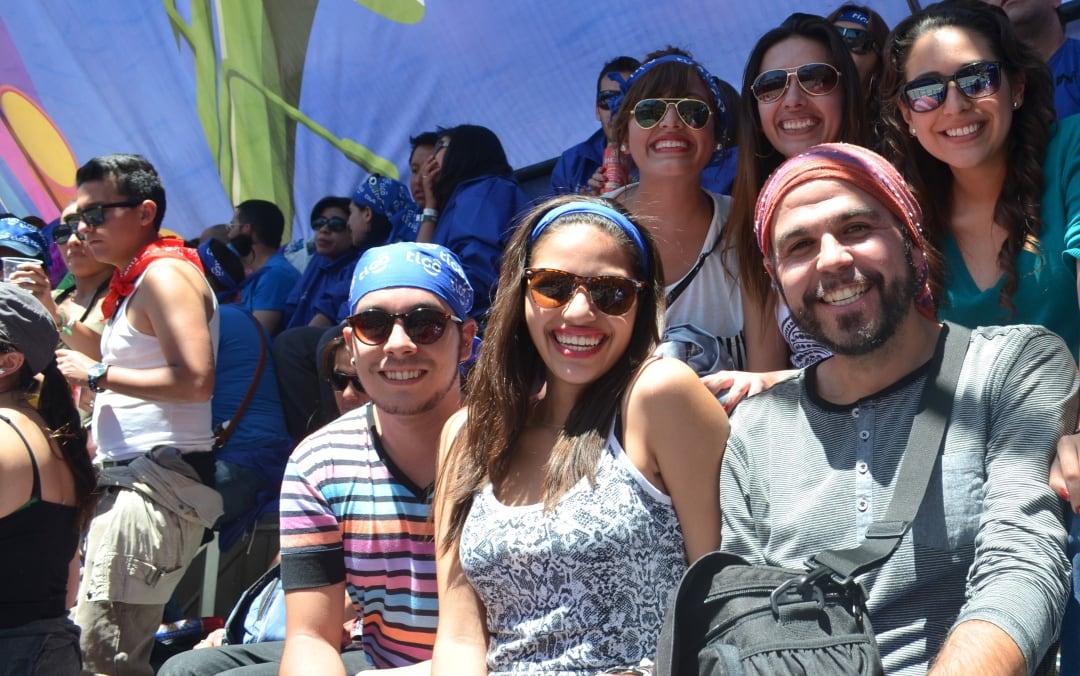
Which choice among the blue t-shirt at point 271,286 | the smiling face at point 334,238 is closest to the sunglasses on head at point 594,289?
the smiling face at point 334,238

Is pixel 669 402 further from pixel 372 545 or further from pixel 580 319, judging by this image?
Answer: pixel 372 545

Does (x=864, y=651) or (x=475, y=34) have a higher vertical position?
(x=475, y=34)

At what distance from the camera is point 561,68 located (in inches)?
205

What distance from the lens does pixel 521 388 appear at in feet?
8.73

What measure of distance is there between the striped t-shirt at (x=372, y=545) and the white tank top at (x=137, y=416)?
5.80 feet

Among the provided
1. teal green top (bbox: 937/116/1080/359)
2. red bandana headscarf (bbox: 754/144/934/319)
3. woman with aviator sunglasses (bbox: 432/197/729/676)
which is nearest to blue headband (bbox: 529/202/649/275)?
woman with aviator sunglasses (bbox: 432/197/729/676)

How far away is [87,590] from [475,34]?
3.07 metres

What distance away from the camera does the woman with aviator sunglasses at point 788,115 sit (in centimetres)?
324

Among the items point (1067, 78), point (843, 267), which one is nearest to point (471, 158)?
point (1067, 78)

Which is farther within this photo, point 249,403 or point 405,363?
point 249,403

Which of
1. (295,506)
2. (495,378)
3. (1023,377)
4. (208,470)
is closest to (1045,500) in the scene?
(1023,377)

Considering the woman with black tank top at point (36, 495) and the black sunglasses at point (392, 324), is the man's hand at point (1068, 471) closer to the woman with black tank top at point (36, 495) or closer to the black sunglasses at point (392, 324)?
the black sunglasses at point (392, 324)

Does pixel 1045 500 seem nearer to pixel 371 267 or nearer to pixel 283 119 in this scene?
pixel 371 267

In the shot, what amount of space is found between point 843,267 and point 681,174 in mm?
1390
